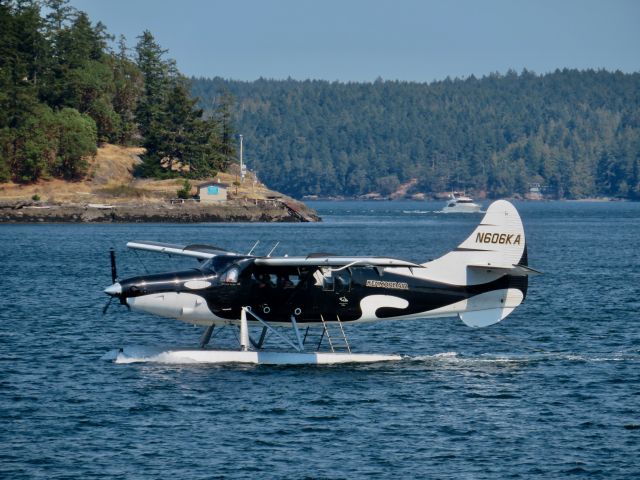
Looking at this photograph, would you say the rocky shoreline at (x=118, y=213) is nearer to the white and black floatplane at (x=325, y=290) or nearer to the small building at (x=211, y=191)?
the small building at (x=211, y=191)

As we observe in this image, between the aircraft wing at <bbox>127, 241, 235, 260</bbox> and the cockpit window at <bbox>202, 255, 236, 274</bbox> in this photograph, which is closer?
the cockpit window at <bbox>202, 255, 236, 274</bbox>

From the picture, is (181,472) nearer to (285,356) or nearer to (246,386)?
(246,386)

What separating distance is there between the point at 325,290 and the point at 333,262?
190cm

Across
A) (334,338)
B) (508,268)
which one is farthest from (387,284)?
(334,338)

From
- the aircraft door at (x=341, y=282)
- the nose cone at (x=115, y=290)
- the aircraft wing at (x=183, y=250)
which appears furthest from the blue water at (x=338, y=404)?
the aircraft wing at (x=183, y=250)

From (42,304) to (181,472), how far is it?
2400 centimetres

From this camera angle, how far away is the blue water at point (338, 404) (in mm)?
18938

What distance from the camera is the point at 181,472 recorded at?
18297 millimetres

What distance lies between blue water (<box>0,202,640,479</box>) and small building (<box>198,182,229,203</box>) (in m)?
77.9

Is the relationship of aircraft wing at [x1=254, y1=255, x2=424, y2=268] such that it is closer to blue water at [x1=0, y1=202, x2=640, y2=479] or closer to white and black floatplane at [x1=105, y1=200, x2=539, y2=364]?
white and black floatplane at [x1=105, y1=200, x2=539, y2=364]

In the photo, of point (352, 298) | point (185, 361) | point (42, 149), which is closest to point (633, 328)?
point (352, 298)

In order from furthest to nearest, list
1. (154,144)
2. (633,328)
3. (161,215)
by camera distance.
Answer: (154,144)
(161,215)
(633,328)


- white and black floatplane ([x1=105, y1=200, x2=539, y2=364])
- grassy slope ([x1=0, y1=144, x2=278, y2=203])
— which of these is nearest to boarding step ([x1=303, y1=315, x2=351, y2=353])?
white and black floatplane ([x1=105, y1=200, x2=539, y2=364])

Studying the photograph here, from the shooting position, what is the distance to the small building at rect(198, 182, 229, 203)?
117 meters
